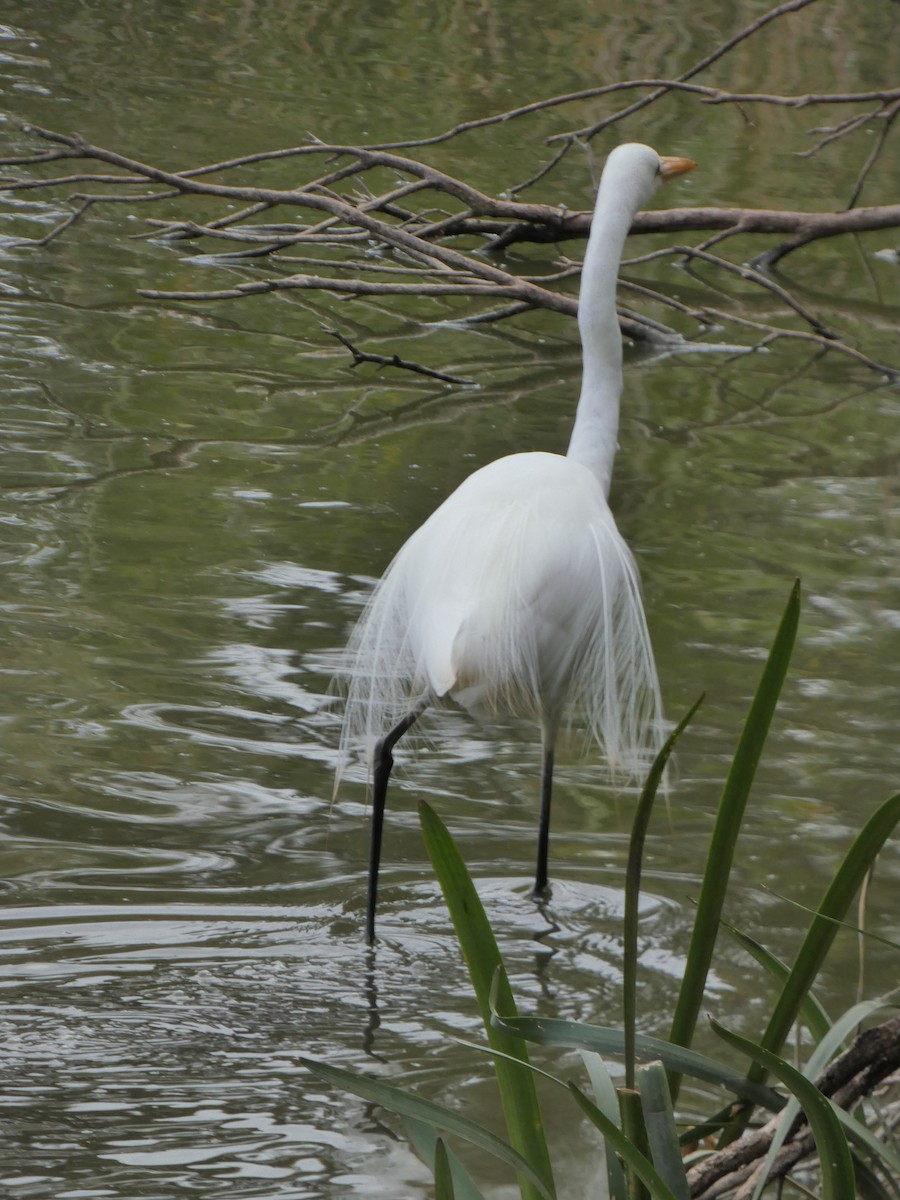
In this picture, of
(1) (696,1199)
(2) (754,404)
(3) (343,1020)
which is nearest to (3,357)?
(2) (754,404)

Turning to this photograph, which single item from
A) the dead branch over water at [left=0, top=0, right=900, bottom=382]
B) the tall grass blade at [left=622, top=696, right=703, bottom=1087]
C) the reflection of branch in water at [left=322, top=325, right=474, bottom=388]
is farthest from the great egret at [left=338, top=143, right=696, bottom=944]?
the dead branch over water at [left=0, top=0, right=900, bottom=382]

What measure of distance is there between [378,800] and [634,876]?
1764mm

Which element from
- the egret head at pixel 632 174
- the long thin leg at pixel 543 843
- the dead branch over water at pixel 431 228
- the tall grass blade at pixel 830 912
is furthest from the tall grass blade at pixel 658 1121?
the dead branch over water at pixel 431 228

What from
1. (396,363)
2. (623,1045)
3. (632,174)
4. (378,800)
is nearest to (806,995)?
(623,1045)

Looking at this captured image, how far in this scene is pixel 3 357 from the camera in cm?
600

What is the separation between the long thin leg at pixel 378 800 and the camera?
2791 millimetres

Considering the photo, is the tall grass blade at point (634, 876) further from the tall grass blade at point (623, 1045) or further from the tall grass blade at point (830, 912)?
the tall grass blade at point (830, 912)

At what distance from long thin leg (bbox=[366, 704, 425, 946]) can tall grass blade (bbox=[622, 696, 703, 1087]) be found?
153 cm

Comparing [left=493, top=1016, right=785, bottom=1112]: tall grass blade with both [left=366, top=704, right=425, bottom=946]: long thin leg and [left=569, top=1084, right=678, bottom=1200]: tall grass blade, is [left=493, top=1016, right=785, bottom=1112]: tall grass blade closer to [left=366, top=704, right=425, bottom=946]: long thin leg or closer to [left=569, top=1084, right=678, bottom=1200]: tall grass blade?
[left=569, top=1084, right=678, bottom=1200]: tall grass blade

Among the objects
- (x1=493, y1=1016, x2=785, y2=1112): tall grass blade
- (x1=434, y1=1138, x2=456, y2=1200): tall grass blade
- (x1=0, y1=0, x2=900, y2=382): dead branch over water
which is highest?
(x1=0, y1=0, x2=900, y2=382): dead branch over water

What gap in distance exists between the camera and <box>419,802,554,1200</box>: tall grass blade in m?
1.32

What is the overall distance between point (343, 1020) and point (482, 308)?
565 centimetres

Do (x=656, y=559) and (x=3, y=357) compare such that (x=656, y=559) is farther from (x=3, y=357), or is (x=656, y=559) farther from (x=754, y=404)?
(x=3, y=357)

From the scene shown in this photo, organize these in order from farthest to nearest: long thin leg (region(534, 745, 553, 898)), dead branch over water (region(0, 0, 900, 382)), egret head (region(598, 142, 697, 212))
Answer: dead branch over water (region(0, 0, 900, 382)), egret head (region(598, 142, 697, 212)), long thin leg (region(534, 745, 553, 898))
